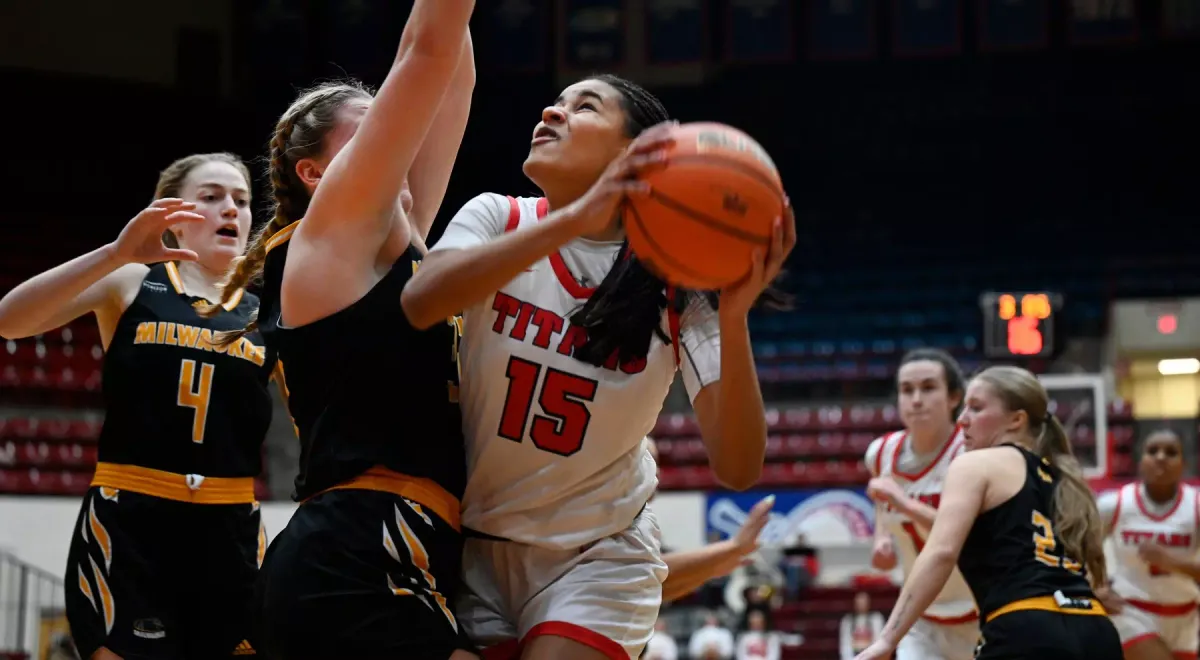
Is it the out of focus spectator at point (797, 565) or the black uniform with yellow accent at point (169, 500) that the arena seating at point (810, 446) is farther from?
the black uniform with yellow accent at point (169, 500)

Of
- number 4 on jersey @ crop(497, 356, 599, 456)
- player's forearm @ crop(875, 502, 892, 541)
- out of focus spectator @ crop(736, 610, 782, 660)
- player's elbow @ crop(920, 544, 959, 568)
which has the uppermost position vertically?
number 4 on jersey @ crop(497, 356, 599, 456)

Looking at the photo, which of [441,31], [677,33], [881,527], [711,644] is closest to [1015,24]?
[677,33]

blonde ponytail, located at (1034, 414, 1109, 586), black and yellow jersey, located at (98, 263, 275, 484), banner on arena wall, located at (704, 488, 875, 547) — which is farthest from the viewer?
banner on arena wall, located at (704, 488, 875, 547)

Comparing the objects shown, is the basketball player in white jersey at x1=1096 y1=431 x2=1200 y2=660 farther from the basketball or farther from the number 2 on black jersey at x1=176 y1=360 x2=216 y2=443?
the basketball

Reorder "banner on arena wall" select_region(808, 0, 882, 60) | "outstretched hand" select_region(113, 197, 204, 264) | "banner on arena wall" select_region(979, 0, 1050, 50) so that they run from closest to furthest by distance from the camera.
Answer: "outstretched hand" select_region(113, 197, 204, 264) → "banner on arena wall" select_region(979, 0, 1050, 50) → "banner on arena wall" select_region(808, 0, 882, 60)

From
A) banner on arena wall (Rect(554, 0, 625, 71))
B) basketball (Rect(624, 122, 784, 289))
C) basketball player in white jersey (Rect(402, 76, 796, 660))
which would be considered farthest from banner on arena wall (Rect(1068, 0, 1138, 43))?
basketball (Rect(624, 122, 784, 289))

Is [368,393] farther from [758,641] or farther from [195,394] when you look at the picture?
[758,641]

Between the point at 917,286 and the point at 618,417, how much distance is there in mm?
16169

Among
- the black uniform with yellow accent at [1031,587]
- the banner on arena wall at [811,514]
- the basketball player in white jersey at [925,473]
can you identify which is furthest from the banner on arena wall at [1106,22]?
the black uniform with yellow accent at [1031,587]

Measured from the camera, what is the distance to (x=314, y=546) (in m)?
2.49

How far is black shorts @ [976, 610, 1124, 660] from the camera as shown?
450cm

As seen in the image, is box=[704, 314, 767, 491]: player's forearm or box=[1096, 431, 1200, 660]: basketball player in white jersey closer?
box=[704, 314, 767, 491]: player's forearm

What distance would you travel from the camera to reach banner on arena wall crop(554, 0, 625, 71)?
774 inches

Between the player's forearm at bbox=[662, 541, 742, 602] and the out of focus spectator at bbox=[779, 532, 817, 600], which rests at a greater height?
the player's forearm at bbox=[662, 541, 742, 602]
